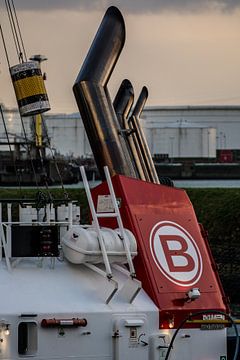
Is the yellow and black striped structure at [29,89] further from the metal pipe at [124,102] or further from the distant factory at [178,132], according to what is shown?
the distant factory at [178,132]

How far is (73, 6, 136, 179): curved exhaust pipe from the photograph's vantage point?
10.8 m

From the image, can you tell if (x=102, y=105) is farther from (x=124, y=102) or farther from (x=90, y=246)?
(x=124, y=102)

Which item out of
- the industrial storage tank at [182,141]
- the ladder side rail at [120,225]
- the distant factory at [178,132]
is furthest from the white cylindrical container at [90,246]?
the industrial storage tank at [182,141]

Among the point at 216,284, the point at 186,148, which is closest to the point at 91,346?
the point at 216,284

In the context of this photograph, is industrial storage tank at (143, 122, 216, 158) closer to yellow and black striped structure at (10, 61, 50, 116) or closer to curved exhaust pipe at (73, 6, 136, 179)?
curved exhaust pipe at (73, 6, 136, 179)

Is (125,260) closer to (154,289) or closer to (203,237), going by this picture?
(154,289)

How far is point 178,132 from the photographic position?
100m

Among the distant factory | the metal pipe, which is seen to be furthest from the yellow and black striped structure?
the distant factory

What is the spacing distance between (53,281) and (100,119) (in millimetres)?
2561

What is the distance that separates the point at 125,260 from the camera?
9.12 m

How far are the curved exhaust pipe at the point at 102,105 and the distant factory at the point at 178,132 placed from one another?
241ft

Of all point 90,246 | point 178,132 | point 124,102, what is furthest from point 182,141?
point 90,246

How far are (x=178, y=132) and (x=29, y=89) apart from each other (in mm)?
90310

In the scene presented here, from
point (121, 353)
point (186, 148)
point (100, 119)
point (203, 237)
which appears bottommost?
point (121, 353)
